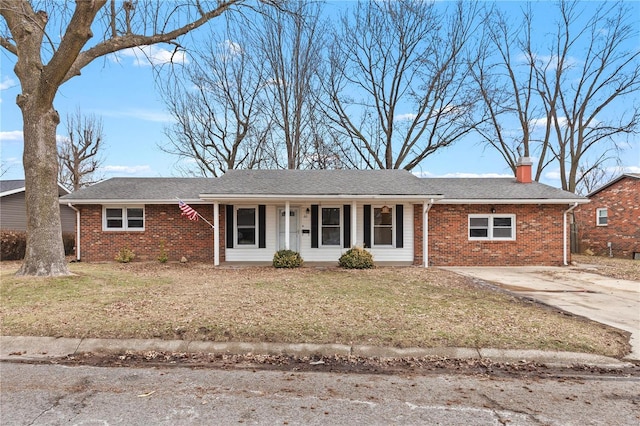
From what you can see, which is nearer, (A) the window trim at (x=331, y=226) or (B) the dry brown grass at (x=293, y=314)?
(B) the dry brown grass at (x=293, y=314)

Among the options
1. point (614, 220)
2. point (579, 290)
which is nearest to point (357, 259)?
point (579, 290)

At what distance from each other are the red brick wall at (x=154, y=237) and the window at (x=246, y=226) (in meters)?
1.25

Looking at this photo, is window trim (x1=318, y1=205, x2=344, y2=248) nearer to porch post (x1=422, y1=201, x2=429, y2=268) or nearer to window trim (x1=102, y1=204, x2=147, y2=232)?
porch post (x1=422, y1=201, x2=429, y2=268)

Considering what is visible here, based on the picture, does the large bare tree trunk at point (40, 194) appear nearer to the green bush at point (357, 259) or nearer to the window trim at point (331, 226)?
the green bush at point (357, 259)

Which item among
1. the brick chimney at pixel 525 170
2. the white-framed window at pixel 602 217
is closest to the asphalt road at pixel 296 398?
the brick chimney at pixel 525 170

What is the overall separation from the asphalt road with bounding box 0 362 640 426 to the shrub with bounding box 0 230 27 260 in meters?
14.9

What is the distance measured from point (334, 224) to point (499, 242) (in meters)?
6.16

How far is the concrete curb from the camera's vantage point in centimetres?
452

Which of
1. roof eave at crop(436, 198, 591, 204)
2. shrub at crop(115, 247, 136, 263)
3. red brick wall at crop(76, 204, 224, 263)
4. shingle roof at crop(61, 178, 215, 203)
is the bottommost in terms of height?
shrub at crop(115, 247, 136, 263)

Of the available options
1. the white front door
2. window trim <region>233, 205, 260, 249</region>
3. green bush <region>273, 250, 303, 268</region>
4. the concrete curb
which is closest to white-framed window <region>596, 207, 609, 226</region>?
the white front door

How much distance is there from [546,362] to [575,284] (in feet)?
22.5

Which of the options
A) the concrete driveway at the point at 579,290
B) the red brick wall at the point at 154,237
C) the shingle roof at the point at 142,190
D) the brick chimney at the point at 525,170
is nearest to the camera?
the concrete driveway at the point at 579,290

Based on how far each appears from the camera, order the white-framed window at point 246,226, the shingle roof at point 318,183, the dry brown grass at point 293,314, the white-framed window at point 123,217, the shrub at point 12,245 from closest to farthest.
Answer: the dry brown grass at point 293,314, the shingle roof at point 318,183, the white-framed window at point 246,226, the white-framed window at point 123,217, the shrub at point 12,245

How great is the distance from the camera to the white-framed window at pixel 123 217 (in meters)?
14.6
